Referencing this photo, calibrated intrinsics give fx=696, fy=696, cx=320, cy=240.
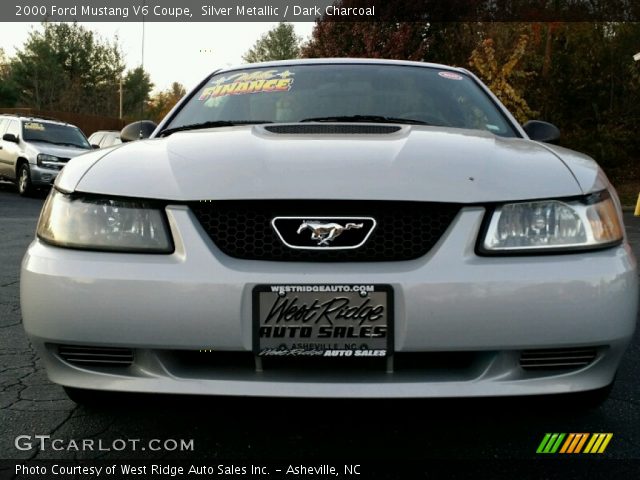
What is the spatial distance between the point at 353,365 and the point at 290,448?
0.42m

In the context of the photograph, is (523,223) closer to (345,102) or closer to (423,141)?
(423,141)

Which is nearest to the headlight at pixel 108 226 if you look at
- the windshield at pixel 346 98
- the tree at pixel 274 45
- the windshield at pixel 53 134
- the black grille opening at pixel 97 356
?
the black grille opening at pixel 97 356

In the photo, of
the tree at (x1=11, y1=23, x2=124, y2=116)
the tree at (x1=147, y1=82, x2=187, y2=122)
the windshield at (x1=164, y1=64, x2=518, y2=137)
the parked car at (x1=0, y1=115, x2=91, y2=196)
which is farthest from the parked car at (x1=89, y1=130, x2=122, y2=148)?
the tree at (x1=147, y1=82, x2=187, y2=122)

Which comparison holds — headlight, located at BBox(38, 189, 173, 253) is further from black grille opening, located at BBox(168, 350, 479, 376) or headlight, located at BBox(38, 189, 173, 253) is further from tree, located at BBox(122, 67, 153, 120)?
tree, located at BBox(122, 67, 153, 120)

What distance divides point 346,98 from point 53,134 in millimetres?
12400

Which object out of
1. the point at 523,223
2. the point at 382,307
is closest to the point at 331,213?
the point at 382,307

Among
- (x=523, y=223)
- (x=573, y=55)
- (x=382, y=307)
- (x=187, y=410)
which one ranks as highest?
(x=573, y=55)

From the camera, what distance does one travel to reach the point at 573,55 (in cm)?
2017

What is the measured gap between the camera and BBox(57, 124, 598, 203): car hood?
6.31 feet

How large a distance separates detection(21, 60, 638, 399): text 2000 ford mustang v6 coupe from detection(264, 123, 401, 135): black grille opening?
1.19 ft

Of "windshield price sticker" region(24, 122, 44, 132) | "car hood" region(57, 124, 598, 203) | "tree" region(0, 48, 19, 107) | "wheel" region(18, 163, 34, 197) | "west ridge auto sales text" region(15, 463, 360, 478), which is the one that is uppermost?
"tree" region(0, 48, 19, 107)

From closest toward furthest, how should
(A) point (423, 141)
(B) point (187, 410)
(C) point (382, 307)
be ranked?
(C) point (382, 307), (A) point (423, 141), (B) point (187, 410)

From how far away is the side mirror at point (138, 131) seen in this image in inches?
130

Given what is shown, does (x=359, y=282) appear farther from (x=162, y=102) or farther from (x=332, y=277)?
(x=162, y=102)
